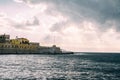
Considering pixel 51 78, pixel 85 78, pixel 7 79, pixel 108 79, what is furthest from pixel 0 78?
pixel 108 79

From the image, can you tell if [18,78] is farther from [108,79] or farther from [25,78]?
[108,79]

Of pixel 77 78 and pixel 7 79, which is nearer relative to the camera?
pixel 7 79

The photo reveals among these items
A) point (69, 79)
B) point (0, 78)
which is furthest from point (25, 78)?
point (69, 79)

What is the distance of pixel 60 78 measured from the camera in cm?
7825

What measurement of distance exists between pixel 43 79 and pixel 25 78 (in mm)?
5303

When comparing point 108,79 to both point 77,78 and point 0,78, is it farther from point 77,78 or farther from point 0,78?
point 0,78

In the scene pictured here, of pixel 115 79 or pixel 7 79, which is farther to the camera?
pixel 115 79

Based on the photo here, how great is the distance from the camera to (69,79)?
250ft

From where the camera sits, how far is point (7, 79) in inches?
2891

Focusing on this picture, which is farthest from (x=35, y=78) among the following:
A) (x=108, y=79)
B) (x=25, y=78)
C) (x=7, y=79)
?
(x=108, y=79)

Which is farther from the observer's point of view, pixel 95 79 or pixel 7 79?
pixel 95 79

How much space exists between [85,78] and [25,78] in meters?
18.1

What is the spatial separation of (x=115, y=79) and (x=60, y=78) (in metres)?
16.5

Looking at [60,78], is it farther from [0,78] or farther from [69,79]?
[0,78]
